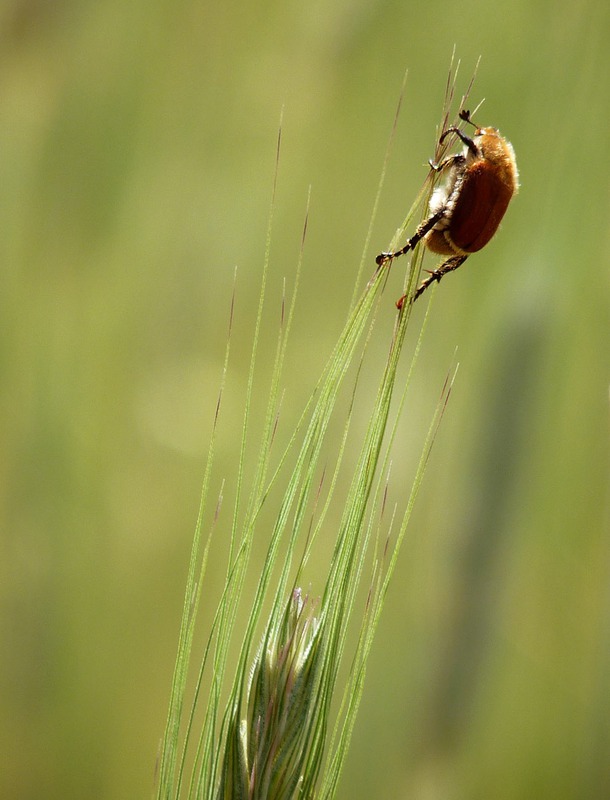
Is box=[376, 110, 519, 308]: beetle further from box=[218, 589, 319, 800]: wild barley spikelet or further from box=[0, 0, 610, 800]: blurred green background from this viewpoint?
box=[0, 0, 610, 800]: blurred green background

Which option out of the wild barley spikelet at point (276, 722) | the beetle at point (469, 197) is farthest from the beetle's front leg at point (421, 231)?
the wild barley spikelet at point (276, 722)

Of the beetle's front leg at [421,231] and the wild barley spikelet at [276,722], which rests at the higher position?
the beetle's front leg at [421,231]

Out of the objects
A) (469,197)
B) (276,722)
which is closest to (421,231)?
(469,197)

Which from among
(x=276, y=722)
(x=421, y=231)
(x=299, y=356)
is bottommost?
(x=276, y=722)

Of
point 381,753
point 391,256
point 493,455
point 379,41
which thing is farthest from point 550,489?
point 391,256

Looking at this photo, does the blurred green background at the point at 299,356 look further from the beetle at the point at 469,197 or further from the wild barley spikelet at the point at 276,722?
the wild barley spikelet at the point at 276,722

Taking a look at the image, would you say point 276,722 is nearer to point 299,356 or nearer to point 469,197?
point 469,197
